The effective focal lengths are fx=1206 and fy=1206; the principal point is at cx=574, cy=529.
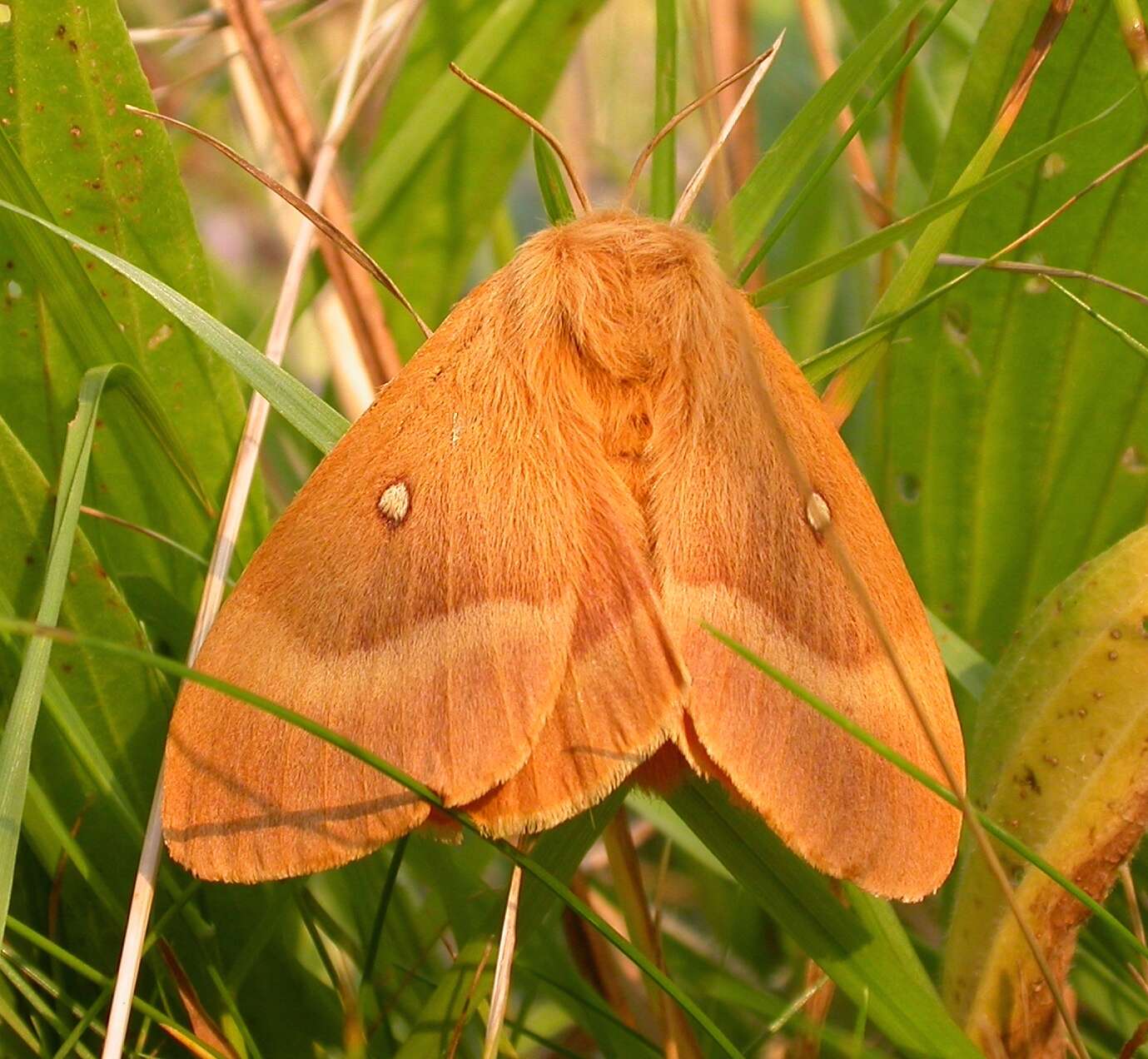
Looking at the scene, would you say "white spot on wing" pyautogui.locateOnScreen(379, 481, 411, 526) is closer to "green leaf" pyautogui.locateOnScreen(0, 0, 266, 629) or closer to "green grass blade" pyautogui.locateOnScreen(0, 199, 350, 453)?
"green grass blade" pyautogui.locateOnScreen(0, 199, 350, 453)

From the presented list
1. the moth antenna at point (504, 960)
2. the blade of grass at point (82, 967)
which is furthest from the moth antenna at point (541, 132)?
the blade of grass at point (82, 967)

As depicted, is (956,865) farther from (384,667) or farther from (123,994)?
(123,994)

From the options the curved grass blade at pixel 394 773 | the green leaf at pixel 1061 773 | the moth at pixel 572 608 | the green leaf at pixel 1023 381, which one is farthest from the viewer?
the green leaf at pixel 1023 381

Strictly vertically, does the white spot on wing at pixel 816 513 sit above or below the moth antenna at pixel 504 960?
above

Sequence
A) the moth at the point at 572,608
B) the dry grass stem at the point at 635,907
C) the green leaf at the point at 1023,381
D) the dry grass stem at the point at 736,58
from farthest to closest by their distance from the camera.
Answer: the dry grass stem at the point at 736,58 < the green leaf at the point at 1023,381 < the dry grass stem at the point at 635,907 < the moth at the point at 572,608

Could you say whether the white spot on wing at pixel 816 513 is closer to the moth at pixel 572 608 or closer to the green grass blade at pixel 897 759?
the moth at pixel 572 608

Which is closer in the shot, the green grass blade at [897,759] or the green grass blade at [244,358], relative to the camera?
the green grass blade at [897,759]

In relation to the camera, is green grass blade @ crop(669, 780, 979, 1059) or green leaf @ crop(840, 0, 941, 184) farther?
green leaf @ crop(840, 0, 941, 184)

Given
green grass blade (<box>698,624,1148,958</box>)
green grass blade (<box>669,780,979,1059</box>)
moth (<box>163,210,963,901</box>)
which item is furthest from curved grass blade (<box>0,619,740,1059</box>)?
green grass blade (<box>698,624,1148,958</box>)
